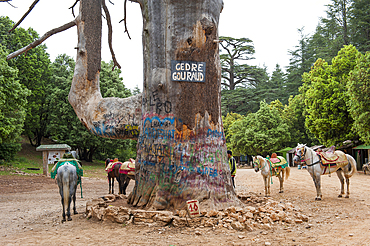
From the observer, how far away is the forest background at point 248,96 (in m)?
21.2

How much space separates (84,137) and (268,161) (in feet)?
71.7

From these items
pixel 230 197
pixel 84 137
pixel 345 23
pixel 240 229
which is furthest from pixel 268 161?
pixel 345 23

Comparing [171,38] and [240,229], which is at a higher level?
[171,38]

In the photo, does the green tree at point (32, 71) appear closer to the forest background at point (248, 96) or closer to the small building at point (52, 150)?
the forest background at point (248, 96)

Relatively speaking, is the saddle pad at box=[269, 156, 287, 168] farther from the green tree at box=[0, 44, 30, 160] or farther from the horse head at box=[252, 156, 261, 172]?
the green tree at box=[0, 44, 30, 160]

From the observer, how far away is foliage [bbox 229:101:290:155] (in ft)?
125

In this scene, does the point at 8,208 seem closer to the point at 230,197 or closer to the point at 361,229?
the point at 230,197

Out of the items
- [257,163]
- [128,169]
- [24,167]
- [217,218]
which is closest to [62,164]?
[128,169]

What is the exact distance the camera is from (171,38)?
21.2ft

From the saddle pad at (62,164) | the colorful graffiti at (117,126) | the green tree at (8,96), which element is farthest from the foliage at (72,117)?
the colorful graffiti at (117,126)

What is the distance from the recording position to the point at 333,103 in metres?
25.2

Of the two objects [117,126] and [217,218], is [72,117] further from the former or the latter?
[217,218]

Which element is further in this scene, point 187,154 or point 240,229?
point 187,154

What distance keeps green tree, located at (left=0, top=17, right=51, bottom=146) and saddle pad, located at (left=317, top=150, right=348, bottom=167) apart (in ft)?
92.6
